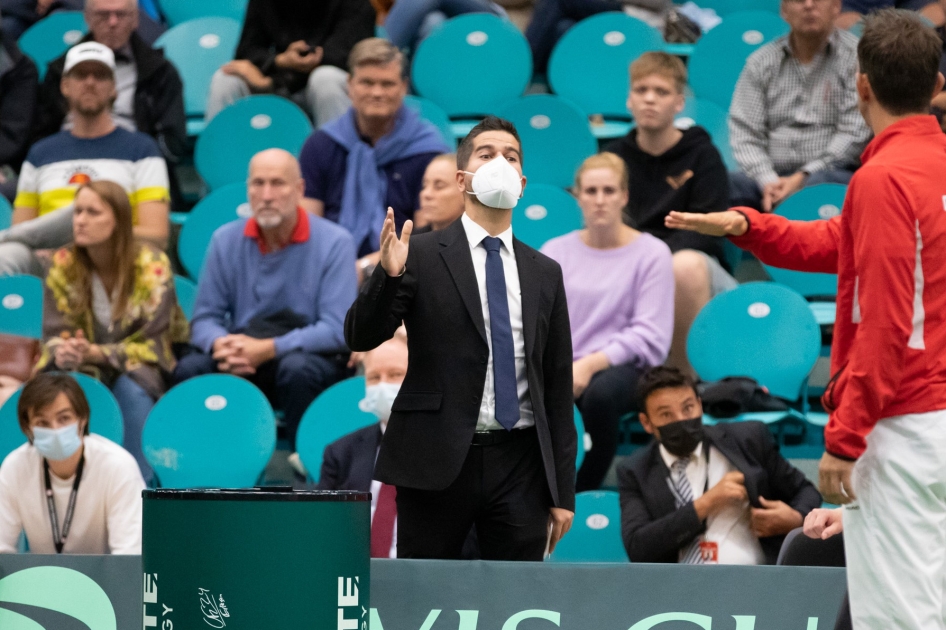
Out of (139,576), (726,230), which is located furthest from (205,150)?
(726,230)

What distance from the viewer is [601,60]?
8125mm

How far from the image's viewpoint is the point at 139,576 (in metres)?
4.02

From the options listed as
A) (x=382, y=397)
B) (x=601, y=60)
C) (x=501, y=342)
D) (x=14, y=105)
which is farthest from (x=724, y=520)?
(x=14, y=105)

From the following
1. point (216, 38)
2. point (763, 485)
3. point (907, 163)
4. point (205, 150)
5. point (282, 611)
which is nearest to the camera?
point (282, 611)

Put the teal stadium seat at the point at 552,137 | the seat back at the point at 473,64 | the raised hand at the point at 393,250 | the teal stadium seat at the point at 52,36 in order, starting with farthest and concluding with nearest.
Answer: the teal stadium seat at the point at 52,36
the seat back at the point at 473,64
the teal stadium seat at the point at 552,137
the raised hand at the point at 393,250

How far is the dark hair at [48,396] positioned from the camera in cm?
514

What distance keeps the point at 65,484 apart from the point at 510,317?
7.75ft

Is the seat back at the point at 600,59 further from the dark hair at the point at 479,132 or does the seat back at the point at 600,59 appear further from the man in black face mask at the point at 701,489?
the dark hair at the point at 479,132

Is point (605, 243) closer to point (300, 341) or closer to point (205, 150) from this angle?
point (300, 341)

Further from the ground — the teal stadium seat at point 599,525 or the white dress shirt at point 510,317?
the white dress shirt at point 510,317

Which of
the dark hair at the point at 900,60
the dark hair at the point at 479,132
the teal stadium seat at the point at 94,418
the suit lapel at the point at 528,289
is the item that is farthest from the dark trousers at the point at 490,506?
the teal stadium seat at the point at 94,418

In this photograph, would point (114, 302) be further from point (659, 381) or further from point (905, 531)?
point (905, 531)

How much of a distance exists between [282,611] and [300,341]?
331cm

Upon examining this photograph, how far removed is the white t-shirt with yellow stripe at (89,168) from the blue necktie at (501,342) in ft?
12.2
